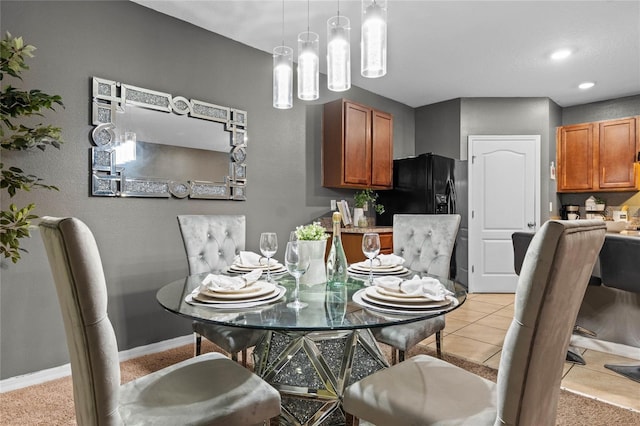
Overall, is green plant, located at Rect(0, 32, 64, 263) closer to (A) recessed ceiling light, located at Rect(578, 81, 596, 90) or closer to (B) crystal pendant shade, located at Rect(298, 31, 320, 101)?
(B) crystal pendant shade, located at Rect(298, 31, 320, 101)

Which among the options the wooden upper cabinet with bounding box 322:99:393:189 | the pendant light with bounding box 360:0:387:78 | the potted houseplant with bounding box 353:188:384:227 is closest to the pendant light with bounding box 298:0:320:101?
the pendant light with bounding box 360:0:387:78

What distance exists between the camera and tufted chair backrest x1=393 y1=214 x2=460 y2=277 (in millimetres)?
2301

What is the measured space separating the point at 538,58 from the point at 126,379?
4583mm

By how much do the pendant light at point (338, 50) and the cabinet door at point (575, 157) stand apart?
459 cm

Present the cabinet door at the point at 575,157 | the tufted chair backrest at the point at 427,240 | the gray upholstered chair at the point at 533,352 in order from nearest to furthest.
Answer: the gray upholstered chair at the point at 533,352
the tufted chair backrest at the point at 427,240
the cabinet door at the point at 575,157

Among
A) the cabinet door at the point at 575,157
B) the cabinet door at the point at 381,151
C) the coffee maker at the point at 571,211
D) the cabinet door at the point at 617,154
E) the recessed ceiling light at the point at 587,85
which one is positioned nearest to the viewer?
the cabinet door at the point at 381,151

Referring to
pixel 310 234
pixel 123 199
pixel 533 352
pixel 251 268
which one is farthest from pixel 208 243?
pixel 533 352

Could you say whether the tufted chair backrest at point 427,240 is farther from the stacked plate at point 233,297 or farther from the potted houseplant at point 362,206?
the potted houseplant at point 362,206

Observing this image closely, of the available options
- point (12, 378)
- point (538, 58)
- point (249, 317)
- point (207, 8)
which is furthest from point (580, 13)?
point (12, 378)

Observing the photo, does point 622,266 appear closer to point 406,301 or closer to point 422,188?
point 406,301

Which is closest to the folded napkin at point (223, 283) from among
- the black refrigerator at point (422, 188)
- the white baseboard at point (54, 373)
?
the white baseboard at point (54, 373)

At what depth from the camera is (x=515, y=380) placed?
89 centimetres

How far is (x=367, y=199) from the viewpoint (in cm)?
445

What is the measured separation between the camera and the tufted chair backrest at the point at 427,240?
2301 mm
